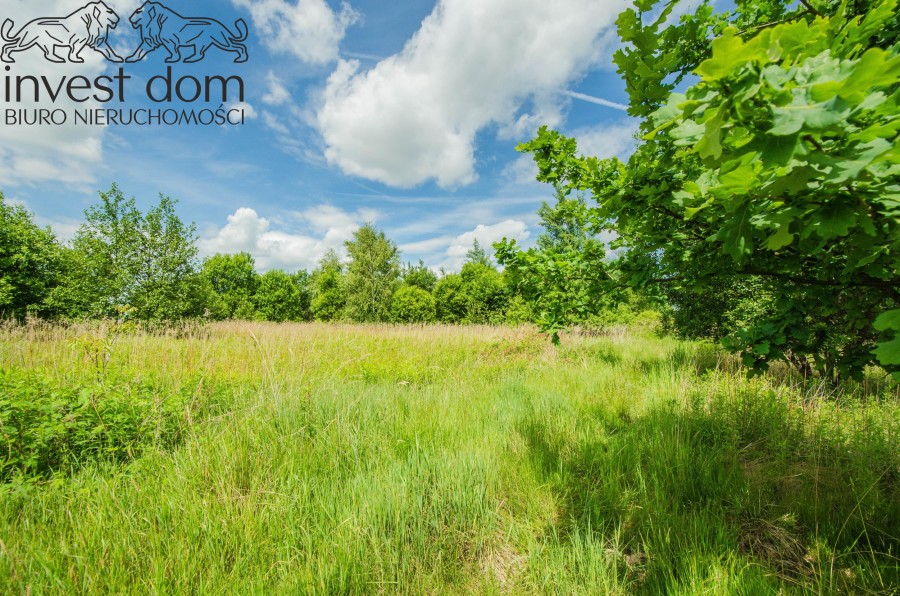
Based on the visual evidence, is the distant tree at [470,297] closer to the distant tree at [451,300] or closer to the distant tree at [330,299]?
the distant tree at [451,300]

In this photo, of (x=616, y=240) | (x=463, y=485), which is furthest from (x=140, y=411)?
(x=616, y=240)

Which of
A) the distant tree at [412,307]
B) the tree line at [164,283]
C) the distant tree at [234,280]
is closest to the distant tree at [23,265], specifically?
the tree line at [164,283]

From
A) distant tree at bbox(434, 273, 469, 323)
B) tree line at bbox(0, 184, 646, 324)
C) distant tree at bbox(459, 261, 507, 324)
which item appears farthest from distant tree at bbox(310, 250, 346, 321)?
distant tree at bbox(459, 261, 507, 324)

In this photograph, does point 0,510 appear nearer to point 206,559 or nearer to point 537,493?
point 206,559

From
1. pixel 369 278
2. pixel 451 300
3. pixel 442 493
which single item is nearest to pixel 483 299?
pixel 451 300

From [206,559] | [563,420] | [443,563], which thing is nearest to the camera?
[206,559]

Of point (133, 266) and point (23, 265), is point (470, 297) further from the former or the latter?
point (23, 265)

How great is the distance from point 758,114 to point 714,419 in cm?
325

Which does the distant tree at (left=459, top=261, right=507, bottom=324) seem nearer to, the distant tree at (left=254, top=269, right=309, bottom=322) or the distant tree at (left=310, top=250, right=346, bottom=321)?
the distant tree at (left=310, top=250, right=346, bottom=321)

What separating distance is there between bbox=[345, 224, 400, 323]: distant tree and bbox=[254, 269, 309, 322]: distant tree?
22.3ft

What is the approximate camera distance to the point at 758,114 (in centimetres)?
73

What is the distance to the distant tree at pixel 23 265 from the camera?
11.3 m

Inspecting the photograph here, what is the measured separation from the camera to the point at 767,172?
869 mm

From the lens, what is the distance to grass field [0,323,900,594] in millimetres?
1503
